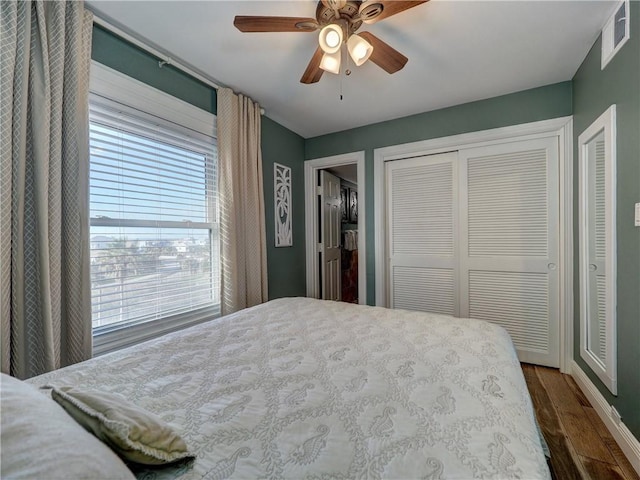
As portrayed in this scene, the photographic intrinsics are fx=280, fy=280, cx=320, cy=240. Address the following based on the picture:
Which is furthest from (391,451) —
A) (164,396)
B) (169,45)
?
(169,45)

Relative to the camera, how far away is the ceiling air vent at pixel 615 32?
1.49m

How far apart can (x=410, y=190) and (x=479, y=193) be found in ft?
2.17

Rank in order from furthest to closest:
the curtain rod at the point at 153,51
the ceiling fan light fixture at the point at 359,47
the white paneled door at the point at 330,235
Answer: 1. the white paneled door at the point at 330,235
2. the curtain rod at the point at 153,51
3. the ceiling fan light fixture at the point at 359,47

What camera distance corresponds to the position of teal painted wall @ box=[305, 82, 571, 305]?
2418mm

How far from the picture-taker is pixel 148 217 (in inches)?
77.5

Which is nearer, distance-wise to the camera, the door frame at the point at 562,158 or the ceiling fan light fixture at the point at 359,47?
the ceiling fan light fixture at the point at 359,47

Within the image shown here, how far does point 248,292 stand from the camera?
2.61 metres

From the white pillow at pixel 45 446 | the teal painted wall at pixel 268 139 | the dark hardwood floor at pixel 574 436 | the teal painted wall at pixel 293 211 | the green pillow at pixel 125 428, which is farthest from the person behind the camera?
the teal painted wall at pixel 293 211

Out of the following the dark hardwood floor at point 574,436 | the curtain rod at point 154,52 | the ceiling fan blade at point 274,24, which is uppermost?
the curtain rod at point 154,52

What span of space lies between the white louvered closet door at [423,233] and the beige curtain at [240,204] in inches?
57.4

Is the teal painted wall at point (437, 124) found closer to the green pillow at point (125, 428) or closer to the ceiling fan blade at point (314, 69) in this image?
the ceiling fan blade at point (314, 69)

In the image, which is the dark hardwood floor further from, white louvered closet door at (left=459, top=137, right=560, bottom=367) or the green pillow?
the green pillow

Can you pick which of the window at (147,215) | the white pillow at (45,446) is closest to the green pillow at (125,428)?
the white pillow at (45,446)

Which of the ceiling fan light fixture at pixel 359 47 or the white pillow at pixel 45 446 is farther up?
the ceiling fan light fixture at pixel 359 47
